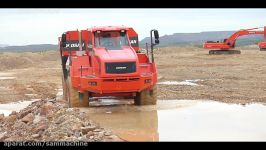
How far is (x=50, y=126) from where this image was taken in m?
10.7

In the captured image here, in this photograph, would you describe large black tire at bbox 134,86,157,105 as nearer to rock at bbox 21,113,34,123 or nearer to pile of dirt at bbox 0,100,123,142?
pile of dirt at bbox 0,100,123,142

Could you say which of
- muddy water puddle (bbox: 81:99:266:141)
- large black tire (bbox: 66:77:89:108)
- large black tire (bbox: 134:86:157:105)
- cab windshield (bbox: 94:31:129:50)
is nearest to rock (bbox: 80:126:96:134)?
muddy water puddle (bbox: 81:99:266:141)

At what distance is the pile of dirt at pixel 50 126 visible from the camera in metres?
9.66

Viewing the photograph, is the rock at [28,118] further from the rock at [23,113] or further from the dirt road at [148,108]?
the rock at [23,113]

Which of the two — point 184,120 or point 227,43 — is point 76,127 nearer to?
point 184,120

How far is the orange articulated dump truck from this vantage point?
13.8m

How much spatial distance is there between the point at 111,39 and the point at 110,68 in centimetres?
183

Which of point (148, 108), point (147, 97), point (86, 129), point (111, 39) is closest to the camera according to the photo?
point (86, 129)

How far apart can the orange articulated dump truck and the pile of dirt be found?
1324 mm

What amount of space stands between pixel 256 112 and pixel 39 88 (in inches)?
439

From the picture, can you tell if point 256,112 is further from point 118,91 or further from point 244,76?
point 244,76

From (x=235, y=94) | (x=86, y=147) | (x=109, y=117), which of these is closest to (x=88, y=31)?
(x=109, y=117)

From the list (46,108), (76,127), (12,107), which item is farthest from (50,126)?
(12,107)
